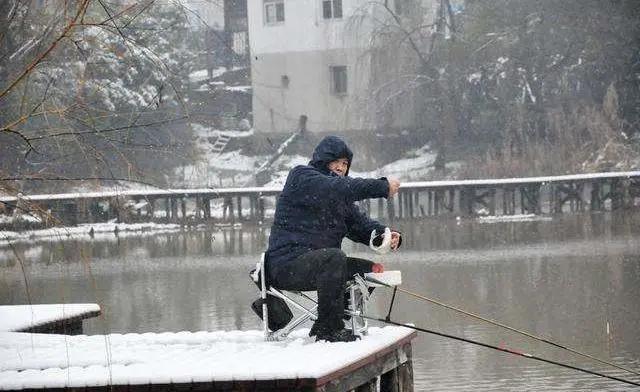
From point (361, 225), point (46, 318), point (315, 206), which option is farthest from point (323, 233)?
point (46, 318)

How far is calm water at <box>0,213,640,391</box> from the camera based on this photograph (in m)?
14.9

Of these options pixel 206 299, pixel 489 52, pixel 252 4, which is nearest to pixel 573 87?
pixel 489 52

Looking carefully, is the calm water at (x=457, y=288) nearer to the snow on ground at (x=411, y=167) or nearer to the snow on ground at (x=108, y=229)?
the snow on ground at (x=108, y=229)

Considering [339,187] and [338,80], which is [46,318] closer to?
[339,187]

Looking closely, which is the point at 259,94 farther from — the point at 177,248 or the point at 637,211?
the point at 177,248

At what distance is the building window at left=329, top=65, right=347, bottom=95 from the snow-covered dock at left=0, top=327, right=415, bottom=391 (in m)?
53.8

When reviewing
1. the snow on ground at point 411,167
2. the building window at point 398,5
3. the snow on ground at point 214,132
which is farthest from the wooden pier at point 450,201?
the snow on ground at point 214,132

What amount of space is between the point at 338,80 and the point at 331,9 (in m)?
2.88

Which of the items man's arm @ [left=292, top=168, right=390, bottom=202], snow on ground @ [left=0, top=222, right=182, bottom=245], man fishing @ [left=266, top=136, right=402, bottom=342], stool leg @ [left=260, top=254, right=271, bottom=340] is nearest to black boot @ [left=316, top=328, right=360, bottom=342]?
man fishing @ [left=266, top=136, right=402, bottom=342]

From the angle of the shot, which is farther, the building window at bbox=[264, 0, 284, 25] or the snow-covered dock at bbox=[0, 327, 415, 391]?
the building window at bbox=[264, 0, 284, 25]

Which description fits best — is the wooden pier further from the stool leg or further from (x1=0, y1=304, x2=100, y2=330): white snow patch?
the stool leg

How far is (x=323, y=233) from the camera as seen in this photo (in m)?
10.4

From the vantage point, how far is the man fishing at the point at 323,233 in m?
9.90

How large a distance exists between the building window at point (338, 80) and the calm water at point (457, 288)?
89.8 ft
